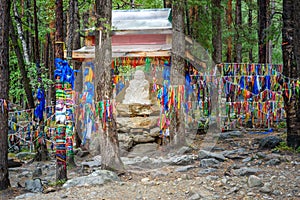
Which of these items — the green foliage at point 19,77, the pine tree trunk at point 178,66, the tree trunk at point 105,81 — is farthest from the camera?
the green foliage at point 19,77

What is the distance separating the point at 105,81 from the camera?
7820 mm

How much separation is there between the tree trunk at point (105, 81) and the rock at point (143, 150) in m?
3.07

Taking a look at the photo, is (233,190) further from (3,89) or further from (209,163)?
(3,89)

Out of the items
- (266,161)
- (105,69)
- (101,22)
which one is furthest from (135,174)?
A: (101,22)

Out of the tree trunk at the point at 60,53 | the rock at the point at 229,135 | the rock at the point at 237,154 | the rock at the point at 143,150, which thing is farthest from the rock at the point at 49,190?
the rock at the point at 229,135

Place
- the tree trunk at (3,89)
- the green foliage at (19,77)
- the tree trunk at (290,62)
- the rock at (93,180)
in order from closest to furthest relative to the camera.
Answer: the rock at (93,180)
the tree trunk at (3,89)
the tree trunk at (290,62)
the green foliage at (19,77)

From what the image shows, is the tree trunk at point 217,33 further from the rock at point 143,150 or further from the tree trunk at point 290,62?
the tree trunk at point 290,62

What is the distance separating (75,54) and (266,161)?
279 inches

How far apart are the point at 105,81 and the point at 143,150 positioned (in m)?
4.35

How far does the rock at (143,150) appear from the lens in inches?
438

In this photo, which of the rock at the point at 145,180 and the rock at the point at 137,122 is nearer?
the rock at the point at 145,180

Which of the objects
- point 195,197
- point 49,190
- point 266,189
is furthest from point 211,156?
point 49,190

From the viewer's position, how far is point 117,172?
783 cm

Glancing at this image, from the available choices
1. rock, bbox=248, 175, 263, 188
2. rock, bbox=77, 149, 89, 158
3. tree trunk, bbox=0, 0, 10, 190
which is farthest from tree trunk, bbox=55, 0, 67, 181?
rock, bbox=77, 149, 89, 158
